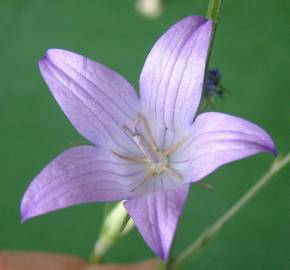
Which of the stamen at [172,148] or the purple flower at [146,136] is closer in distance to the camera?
the purple flower at [146,136]

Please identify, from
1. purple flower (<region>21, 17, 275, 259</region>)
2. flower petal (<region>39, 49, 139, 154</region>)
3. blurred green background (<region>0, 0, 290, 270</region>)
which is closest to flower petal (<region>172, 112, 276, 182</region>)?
purple flower (<region>21, 17, 275, 259</region>)

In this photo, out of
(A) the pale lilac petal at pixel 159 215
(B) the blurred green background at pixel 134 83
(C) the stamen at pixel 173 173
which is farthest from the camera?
(B) the blurred green background at pixel 134 83

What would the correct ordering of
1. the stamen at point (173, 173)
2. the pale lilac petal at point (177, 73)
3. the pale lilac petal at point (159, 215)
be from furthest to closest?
the stamen at point (173, 173), the pale lilac petal at point (177, 73), the pale lilac petal at point (159, 215)

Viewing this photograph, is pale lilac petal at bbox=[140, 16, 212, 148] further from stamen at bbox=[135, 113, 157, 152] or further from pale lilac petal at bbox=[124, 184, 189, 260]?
pale lilac petal at bbox=[124, 184, 189, 260]

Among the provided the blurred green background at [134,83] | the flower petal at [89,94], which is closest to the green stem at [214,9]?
the flower petal at [89,94]

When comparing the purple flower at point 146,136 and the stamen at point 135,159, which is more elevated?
the purple flower at point 146,136

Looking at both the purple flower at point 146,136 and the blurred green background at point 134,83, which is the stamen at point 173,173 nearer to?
the purple flower at point 146,136

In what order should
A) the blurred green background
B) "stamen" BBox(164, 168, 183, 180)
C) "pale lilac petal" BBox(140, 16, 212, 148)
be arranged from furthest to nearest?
the blurred green background, "stamen" BBox(164, 168, 183, 180), "pale lilac petal" BBox(140, 16, 212, 148)

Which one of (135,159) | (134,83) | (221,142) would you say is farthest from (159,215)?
(134,83)
